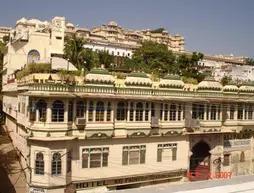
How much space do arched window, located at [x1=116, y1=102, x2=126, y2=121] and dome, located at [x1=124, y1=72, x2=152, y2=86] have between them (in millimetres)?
1452

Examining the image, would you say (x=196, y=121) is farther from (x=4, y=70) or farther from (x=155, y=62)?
(x=155, y=62)

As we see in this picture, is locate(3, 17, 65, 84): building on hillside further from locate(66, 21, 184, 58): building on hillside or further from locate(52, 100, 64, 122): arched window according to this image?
locate(66, 21, 184, 58): building on hillside

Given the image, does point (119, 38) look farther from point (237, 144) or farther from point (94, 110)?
point (94, 110)

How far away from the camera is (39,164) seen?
21641 millimetres

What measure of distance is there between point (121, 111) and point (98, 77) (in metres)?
2.61

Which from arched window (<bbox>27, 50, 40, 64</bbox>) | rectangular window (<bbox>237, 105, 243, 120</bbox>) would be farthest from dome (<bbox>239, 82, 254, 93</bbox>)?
arched window (<bbox>27, 50, 40, 64</bbox>)

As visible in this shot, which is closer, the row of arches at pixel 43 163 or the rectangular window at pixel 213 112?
the row of arches at pixel 43 163

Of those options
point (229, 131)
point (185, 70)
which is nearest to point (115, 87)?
point (229, 131)

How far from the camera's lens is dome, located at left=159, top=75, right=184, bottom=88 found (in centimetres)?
2670

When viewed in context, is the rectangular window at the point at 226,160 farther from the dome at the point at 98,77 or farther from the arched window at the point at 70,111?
the arched window at the point at 70,111

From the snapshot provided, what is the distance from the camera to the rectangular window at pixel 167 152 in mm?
26388

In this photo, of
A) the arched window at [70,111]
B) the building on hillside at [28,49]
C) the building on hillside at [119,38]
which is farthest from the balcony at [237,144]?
the building on hillside at [119,38]

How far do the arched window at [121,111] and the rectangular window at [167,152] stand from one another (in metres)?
3.77

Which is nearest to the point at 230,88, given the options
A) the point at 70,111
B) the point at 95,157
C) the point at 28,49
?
the point at 95,157
